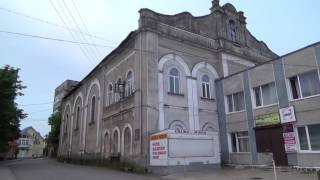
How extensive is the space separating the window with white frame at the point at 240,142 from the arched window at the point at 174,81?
5264 mm

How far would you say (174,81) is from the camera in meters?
21.8

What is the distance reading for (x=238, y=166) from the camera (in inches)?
792

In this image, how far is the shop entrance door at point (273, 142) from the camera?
58.0 ft

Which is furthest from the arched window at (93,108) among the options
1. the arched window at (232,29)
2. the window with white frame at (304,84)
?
the window with white frame at (304,84)

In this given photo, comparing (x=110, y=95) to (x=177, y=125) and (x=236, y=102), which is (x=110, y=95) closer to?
(x=177, y=125)

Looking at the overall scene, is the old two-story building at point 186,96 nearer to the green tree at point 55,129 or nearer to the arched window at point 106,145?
the arched window at point 106,145

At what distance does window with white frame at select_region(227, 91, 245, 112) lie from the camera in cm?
2138

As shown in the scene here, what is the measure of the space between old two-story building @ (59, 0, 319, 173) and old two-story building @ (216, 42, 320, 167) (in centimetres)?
7

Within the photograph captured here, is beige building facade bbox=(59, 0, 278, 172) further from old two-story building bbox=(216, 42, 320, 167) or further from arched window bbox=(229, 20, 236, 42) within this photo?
old two-story building bbox=(216, 42, 320, 167)

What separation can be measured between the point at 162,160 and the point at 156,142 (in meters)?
1.26

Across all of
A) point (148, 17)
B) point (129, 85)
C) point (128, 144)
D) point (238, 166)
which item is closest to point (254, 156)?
point (238, 166)

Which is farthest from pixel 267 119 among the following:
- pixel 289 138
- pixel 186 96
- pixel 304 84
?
pixel 186 96

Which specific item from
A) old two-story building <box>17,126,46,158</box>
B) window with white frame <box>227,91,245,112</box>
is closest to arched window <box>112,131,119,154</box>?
window with white frame <box>227,91,245,112</box>

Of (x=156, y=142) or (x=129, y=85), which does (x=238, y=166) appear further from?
(x=129, y=85)
